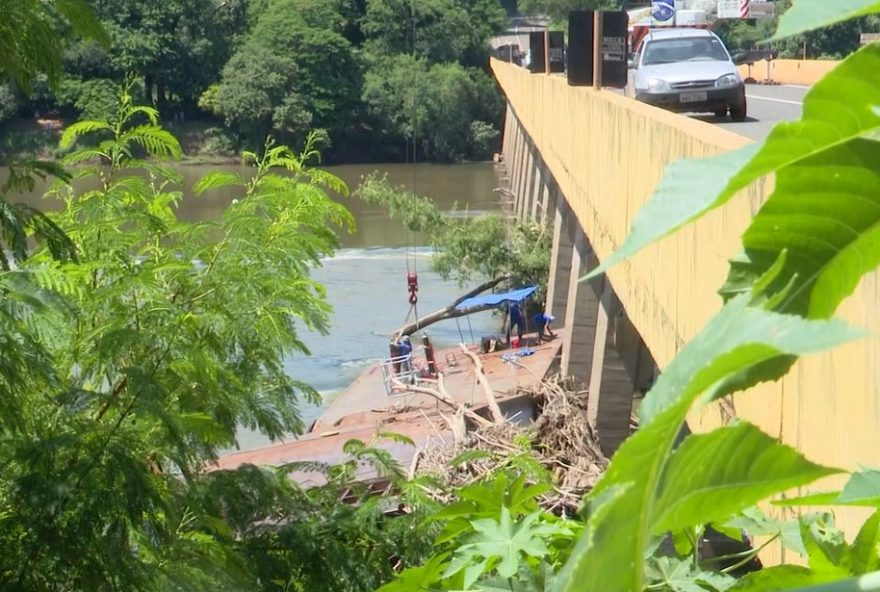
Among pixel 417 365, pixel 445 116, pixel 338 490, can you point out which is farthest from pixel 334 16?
pixel 338 490

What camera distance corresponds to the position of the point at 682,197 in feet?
2.06

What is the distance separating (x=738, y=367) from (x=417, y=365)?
978 inches

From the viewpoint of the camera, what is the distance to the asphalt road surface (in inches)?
622

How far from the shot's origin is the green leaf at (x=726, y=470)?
2.11ft

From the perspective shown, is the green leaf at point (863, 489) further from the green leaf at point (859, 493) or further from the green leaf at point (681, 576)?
the green leaf at point (681, 576)

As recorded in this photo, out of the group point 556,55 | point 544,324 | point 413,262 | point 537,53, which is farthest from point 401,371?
point 413,262

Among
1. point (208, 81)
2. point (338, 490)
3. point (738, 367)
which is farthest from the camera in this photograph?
point (208, 81)

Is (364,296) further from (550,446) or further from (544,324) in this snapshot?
(550,446)

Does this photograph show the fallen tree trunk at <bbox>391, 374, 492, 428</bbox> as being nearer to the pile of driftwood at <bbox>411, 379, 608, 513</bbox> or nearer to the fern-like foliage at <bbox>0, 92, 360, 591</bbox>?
the pile of driftwood at <bbox>411, 379, 608, 513</bbox>

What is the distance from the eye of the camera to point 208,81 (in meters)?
62.6

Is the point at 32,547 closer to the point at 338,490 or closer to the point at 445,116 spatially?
the point at 338,490

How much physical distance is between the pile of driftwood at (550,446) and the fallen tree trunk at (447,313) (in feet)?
30.5

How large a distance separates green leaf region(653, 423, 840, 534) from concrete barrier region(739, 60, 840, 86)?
35193mm

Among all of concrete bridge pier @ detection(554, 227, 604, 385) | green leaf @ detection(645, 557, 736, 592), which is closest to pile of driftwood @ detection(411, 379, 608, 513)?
concrete bridge pier @ detection(554, 227, 604, 385)
